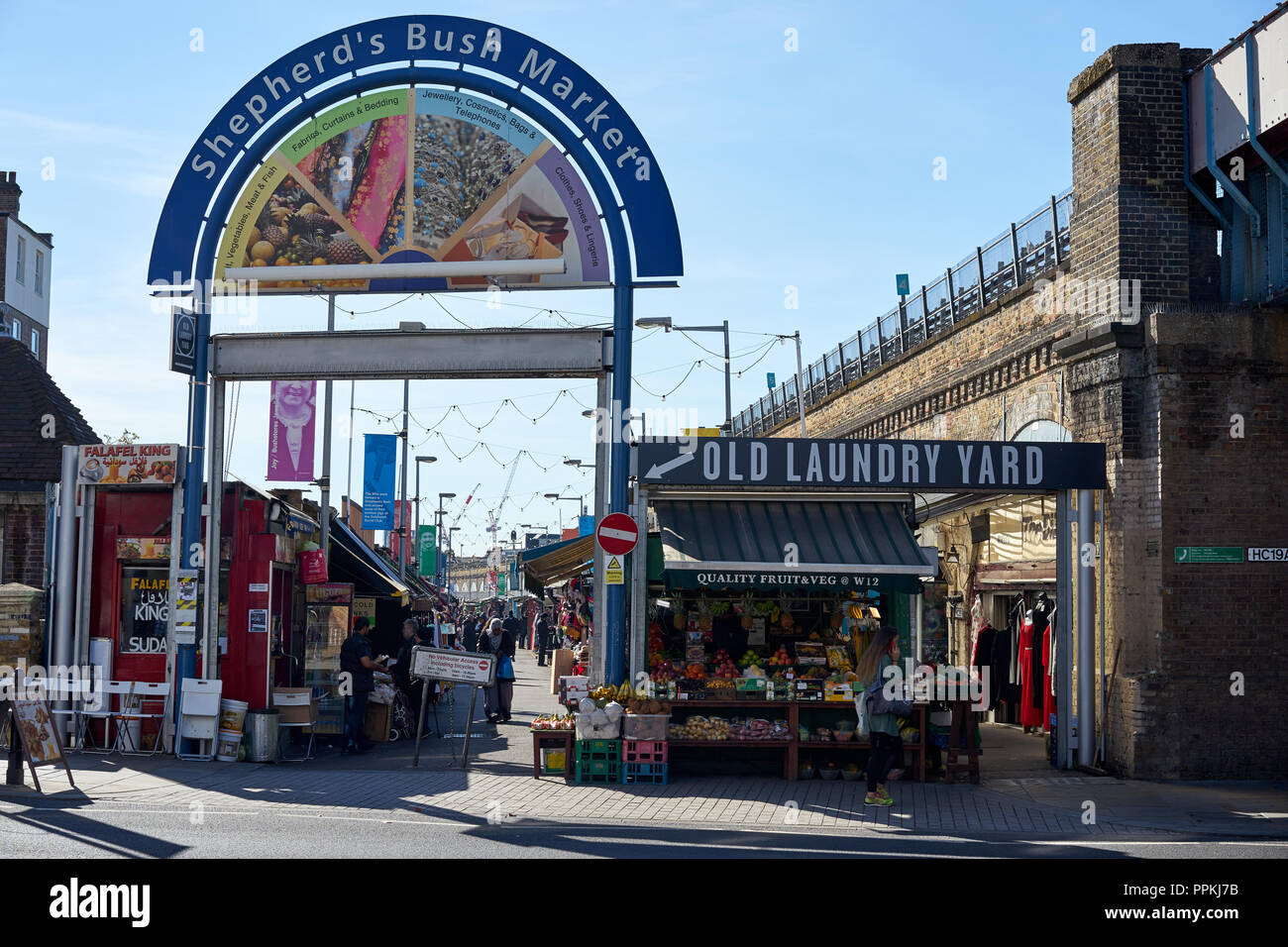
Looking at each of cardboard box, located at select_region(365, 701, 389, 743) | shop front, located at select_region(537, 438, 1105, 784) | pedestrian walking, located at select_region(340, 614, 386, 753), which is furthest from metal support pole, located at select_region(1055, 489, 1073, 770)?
cardboard box, located at select_region(365, 701, 389, 743)

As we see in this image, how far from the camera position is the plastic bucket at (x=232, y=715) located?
15266 millimetres

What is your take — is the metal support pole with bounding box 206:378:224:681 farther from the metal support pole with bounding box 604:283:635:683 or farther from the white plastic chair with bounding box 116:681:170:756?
the metal support pole with bounding box 604:283:635:683

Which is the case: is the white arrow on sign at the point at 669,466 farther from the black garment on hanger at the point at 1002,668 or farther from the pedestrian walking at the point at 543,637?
the pedestrian walking at the point at 543,637

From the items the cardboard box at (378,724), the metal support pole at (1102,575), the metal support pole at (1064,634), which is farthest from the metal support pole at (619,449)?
the metal support pole at (1102,575)

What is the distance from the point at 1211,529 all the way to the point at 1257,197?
13.2 ft

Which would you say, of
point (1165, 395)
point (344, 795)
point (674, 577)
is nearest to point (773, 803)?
point (674, 577)

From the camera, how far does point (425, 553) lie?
5906cm

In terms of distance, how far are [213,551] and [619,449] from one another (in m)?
5.25

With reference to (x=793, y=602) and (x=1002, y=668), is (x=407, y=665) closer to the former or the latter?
(x=793, y=602)

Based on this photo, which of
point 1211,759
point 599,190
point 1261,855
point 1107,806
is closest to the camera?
point 1261,855

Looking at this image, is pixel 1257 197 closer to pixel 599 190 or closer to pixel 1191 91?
pixel 1191 91

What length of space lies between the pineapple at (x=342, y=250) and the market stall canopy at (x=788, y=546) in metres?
4.94

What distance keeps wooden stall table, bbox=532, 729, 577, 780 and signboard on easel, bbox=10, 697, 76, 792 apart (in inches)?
188

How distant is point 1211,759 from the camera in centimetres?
1452
